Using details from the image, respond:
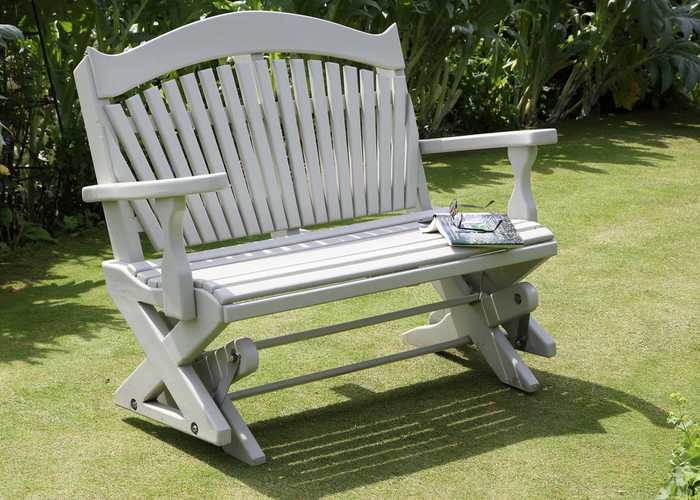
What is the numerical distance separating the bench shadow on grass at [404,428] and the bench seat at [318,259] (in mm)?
526

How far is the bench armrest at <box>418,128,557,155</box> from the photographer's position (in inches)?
141

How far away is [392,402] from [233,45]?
132 centimetres

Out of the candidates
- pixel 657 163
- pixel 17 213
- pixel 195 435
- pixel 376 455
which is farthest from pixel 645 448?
pixel 657 163

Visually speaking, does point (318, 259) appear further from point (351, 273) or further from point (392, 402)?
point (392, 402)

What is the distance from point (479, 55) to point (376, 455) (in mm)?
6453

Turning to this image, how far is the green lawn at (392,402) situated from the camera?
119 inches

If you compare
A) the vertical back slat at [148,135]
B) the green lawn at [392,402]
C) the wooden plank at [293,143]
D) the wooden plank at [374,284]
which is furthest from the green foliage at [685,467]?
the vertical back slat at [148,135]

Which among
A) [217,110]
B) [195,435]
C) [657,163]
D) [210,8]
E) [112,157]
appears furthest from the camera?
[657,163]

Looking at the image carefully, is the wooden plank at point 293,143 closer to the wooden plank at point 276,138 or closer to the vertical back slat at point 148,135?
the wooden plank at point 276,138

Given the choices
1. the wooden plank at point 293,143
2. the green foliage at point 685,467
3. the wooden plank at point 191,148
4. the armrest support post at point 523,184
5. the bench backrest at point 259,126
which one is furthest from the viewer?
the wooden plank at point 293,143

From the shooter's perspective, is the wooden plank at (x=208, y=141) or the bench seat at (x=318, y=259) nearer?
the bench seat at (x=318, y=259)

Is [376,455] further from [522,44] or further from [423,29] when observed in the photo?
[522,44]

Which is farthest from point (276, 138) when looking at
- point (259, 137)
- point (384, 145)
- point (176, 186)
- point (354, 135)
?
point (176, 186)

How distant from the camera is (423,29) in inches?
301
